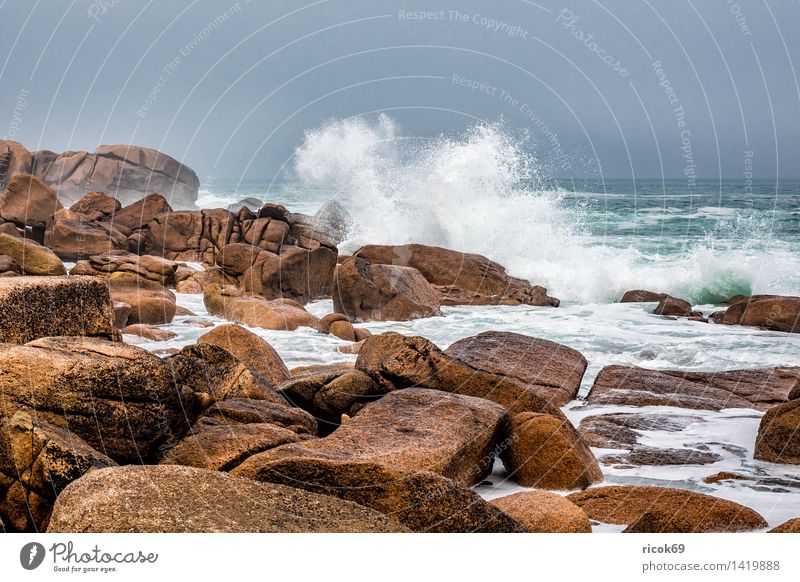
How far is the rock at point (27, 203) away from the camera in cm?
2252

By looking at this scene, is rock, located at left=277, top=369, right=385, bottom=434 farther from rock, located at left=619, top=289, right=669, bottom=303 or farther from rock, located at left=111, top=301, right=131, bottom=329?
rock, located at left=619, top=289, right=669, bottom=303

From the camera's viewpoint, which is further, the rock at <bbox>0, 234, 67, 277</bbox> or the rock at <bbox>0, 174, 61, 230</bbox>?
the rock at <bbox>0, 174, 61, 230</bbox>

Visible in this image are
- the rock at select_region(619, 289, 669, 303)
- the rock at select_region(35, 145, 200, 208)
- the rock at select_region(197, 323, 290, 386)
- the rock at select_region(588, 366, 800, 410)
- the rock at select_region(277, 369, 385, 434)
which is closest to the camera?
the rock at select_region(277, 369, 385, 434)

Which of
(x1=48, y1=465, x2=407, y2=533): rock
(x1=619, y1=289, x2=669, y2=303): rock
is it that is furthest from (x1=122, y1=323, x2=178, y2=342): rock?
(x1=619, y1=289, x2=669, y2=303): rock

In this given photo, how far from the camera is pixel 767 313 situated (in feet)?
53.3

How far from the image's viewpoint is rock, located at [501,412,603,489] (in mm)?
6059

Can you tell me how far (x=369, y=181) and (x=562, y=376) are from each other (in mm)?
19261

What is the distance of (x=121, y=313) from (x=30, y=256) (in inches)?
121

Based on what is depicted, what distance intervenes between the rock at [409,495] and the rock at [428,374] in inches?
121

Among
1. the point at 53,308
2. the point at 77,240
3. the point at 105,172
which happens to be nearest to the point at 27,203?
the point at 77,240

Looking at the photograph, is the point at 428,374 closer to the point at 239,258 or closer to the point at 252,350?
Answer: the point at 252,350

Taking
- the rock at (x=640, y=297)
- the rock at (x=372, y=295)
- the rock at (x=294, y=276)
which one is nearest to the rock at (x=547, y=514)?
the rock at (x=372, y=295)

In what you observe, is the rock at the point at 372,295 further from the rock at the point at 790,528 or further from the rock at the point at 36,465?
the rock at the point at 790,528

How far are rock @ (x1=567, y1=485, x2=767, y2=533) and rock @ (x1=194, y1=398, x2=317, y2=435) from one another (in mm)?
2279
